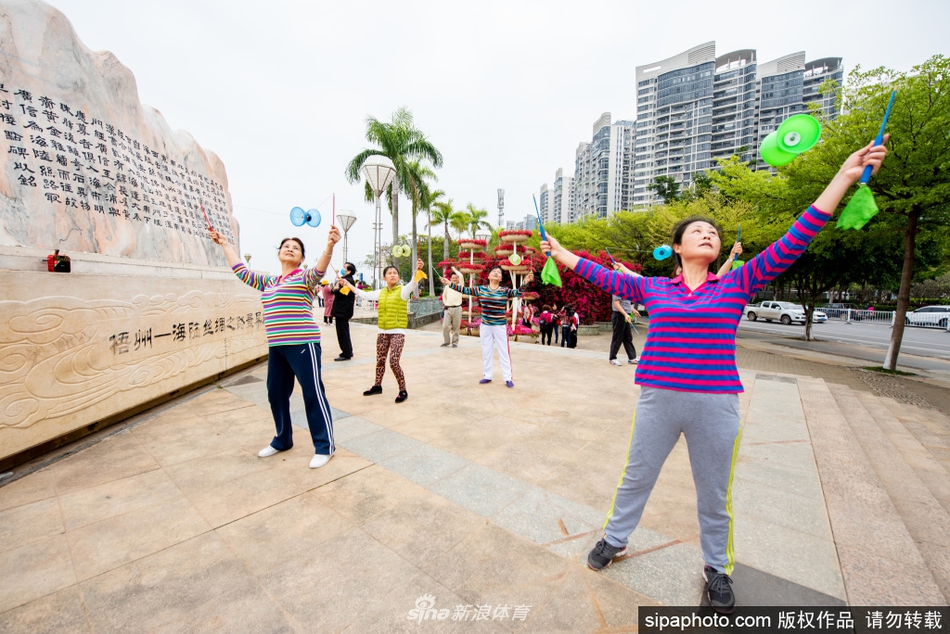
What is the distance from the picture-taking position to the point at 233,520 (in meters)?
2.35

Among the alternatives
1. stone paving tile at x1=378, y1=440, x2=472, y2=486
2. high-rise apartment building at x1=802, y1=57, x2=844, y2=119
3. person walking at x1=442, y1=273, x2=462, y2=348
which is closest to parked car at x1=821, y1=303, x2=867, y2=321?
person walking at x1=442, y1=273, x2=462, y2=348

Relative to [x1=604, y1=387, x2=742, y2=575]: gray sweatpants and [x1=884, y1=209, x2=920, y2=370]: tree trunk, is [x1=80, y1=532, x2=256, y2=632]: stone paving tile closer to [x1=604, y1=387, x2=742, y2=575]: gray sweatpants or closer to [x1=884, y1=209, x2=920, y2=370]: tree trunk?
[x1=604, y1=387, x2=742, y2=575]: gray sweatpants

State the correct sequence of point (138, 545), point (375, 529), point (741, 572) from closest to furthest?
1. point (741, 572)
2. point (138, 545)
3. point (375, 529)

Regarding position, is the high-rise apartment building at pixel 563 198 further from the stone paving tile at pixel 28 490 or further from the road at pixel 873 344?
the stone paving tile at pixel 28 490

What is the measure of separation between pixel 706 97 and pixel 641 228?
226 feet

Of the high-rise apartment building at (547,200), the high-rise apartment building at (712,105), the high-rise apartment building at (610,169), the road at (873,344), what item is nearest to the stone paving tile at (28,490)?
the road at (873,344)

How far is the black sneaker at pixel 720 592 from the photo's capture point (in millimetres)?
1713

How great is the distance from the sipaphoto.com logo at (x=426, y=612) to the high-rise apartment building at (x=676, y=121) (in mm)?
78753

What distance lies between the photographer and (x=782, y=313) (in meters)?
26.1

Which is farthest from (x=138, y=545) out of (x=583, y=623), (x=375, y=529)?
(x=583, y=623)

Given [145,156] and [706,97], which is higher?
[706,97]

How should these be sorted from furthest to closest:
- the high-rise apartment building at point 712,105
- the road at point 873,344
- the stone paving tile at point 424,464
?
the high-rise apartment building at point 712,105
the road at point 873,344
the stone paving tile at point 424,464

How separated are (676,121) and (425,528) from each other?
89.4m

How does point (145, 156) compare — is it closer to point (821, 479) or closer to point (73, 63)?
point (73, 63)
